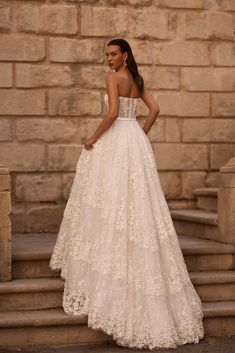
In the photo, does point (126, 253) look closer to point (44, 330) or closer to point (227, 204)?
point (44, 330)

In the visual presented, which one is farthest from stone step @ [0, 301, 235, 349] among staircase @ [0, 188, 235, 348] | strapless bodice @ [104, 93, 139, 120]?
strapless bodice @ [104, 93, 139, 120]

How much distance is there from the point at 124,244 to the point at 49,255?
913mm

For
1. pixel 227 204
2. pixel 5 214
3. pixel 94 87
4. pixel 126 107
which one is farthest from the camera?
pixel 94 87

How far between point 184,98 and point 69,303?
3614 millimetres

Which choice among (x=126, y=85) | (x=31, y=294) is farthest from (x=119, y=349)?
(x=126, y=85)

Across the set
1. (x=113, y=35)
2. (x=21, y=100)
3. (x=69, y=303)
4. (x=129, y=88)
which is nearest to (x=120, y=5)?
(x=113, y=35)

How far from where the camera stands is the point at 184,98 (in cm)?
875

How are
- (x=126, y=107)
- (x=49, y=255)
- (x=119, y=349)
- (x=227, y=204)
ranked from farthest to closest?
(x=227, y=204) → (x=49, y=255) → (x=126, y=107) → (x=119, y=349)

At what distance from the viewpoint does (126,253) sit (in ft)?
19.1

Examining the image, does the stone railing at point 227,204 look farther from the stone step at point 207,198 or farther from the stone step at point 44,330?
the stone step at point 44,330

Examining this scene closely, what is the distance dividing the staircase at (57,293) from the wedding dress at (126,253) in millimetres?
180

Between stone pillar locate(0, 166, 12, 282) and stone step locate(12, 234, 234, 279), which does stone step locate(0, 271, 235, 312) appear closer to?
stone step locate(12, 234, 234, 279)

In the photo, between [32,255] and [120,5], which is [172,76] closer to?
[120,5]

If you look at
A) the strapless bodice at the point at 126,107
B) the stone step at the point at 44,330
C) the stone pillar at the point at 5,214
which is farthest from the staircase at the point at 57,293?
the strapless bodice at the point at 126,107
